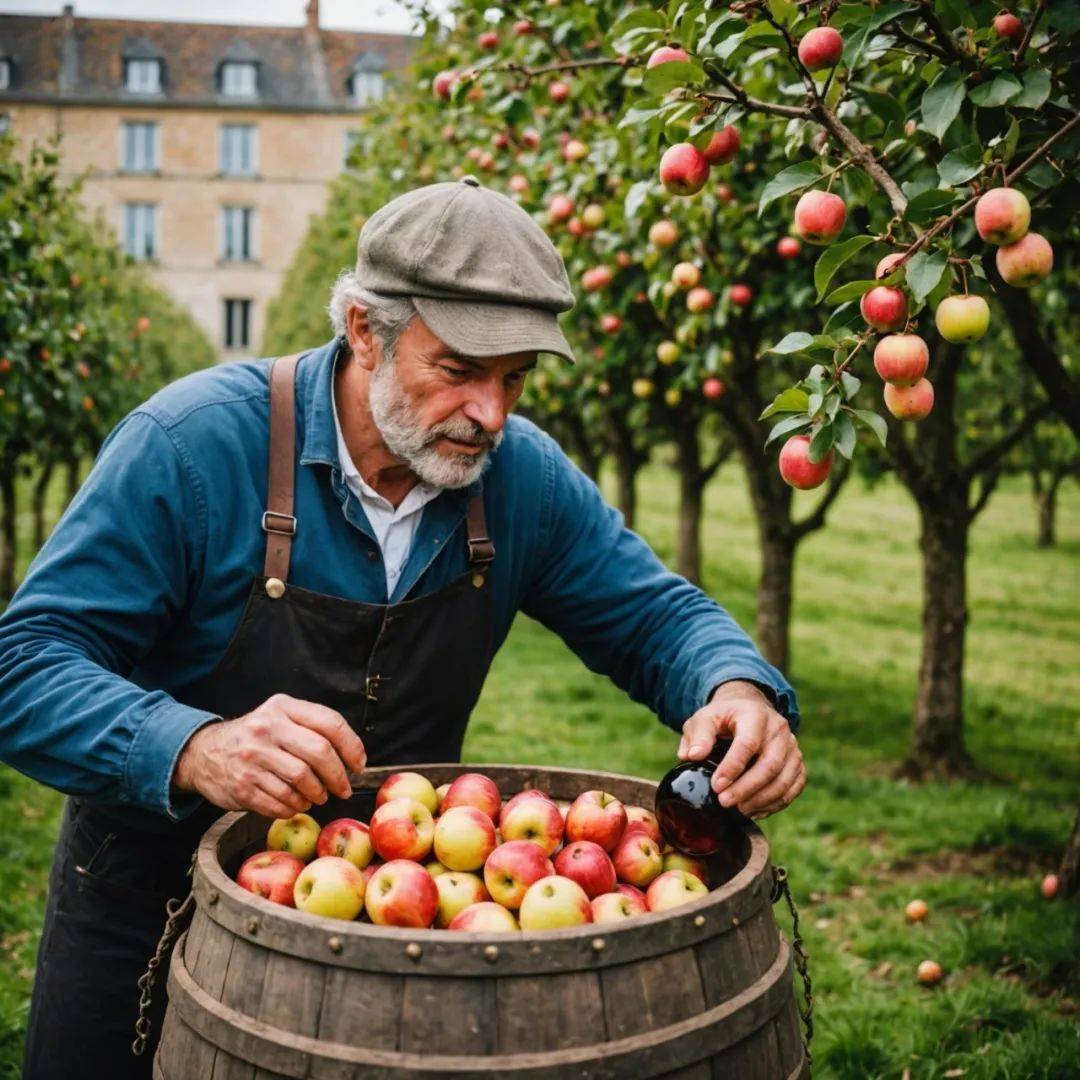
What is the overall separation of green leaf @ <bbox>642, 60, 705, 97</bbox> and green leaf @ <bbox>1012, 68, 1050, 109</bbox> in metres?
0.60

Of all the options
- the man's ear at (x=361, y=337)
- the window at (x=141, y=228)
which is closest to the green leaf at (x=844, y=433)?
the man's ear at (x=361, y=337)

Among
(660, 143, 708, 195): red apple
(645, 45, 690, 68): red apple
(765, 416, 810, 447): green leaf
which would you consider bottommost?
(765, 416, 810, 447): green leaf

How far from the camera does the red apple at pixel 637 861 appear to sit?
2.24 m

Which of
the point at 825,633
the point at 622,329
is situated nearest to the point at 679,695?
the point at 622,329

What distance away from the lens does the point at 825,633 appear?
44.2 ft

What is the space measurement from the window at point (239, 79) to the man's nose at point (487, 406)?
4599 cm

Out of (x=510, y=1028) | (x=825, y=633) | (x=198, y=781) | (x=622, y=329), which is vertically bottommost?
(x=825, y=633)

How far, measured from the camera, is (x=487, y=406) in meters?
2.53

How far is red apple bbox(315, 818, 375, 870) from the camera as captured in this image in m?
2.21

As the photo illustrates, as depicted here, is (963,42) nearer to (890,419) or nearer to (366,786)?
(366,786)

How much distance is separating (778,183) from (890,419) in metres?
4.96

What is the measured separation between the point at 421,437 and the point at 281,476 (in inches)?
11.6

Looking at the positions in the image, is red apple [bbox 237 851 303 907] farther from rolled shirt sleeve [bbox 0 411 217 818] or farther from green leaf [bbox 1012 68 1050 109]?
green leaf [bbox 1012 68 1050 109]

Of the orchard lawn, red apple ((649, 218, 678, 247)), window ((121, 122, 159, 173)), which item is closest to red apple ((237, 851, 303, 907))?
the orchard lawn
